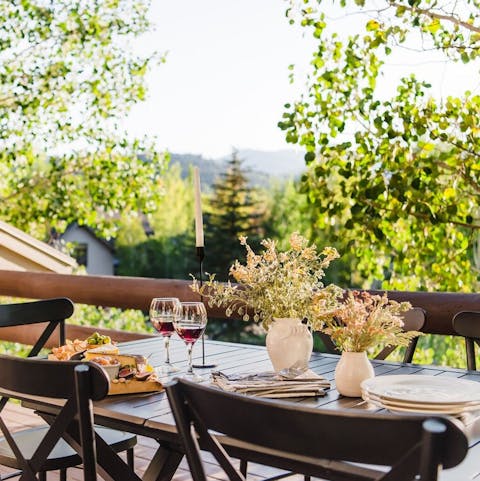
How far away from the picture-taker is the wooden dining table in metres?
1.49

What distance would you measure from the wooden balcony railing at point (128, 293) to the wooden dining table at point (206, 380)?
764 millimetres

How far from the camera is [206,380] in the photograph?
198 cm

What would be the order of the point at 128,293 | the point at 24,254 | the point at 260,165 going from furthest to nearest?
the point at 260,165, the point at 24,254, the point at 128,293

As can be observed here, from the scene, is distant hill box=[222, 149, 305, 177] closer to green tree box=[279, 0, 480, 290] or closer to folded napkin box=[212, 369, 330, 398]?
green tree box=[279, 0, 480, 290]

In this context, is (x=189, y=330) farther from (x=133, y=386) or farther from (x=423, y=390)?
(x=423, y=390)

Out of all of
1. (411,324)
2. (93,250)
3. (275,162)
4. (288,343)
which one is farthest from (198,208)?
(275,162)

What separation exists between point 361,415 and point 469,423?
1.99 feet

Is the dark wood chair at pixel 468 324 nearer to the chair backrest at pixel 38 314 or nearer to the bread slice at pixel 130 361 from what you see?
the bread slice at pixel 130 361

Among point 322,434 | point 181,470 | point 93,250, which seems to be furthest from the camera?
point 93,250

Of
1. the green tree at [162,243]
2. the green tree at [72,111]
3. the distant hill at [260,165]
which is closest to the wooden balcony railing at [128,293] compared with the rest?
the green tree at [72,111]

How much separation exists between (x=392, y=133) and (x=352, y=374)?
2.69 m

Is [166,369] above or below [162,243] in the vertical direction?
above

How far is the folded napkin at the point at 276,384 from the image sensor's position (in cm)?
177

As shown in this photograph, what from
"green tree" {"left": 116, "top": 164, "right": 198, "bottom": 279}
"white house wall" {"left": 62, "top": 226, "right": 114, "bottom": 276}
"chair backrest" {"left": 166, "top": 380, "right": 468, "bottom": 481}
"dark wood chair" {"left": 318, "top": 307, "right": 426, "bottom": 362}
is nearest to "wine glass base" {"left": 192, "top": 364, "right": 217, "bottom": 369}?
"dark wood chair" {"left": 318, "top": 307, "right": 426, "bottom": 362}
